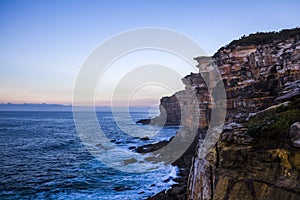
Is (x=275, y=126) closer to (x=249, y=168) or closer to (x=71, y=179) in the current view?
(x=249, y=168)

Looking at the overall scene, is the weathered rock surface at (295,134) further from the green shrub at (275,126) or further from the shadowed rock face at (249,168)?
the green shrub at (275,126)

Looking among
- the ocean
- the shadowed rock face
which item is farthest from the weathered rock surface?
the ocean

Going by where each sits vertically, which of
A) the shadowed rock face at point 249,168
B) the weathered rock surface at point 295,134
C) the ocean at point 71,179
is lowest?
the ocean at point 71,179

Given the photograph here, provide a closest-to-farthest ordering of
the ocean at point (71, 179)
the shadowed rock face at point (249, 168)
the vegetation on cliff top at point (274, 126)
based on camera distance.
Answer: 1. the shadowed rock face at point (249, 168)
2. the vegetation on cliff top at point (274, 126)
3. the ocean at point (71, 179)

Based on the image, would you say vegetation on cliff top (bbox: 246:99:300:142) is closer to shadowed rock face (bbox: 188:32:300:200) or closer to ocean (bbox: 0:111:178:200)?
shadowed rock face (bbox: 188:32:300:200)

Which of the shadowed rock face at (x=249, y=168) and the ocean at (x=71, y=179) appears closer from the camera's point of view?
the shadowed rock face at (x=249, y=168)

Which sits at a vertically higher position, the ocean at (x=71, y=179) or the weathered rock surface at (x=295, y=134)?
the weathered rock surface at (x=295, y=134)

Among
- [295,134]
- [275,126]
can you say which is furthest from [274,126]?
[295,134]

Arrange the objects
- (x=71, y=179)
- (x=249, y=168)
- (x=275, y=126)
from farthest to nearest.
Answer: (x=71, y=179) < (x=275, y=126) < (x=249, y=168)

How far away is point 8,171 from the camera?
30078 millimetres

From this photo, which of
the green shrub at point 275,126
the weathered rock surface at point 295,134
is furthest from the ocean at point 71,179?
the weathered rock surface at point 295,134

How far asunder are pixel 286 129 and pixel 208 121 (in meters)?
35.0

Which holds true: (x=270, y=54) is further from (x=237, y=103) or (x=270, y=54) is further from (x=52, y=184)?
(x=52, y=184)

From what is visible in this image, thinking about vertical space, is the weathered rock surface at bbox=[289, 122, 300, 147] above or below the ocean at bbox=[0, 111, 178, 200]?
above
